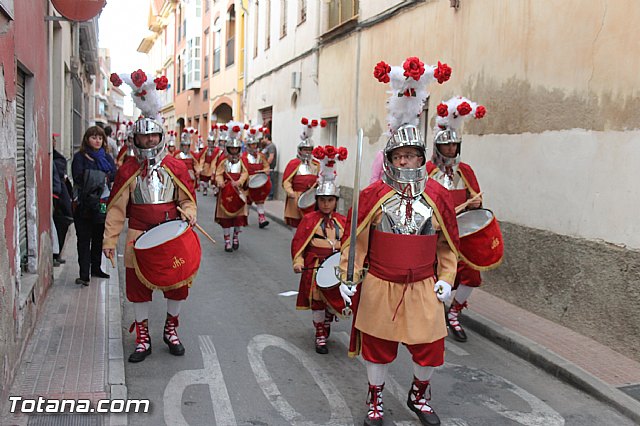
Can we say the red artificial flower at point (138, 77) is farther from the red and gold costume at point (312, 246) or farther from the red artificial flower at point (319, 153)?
the red artificial flower at point (319, 153)

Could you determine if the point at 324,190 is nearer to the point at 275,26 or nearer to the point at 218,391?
the point at 218,391

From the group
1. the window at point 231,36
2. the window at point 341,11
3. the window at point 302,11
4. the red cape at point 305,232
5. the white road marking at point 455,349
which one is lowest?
the white road marking at point 455,349

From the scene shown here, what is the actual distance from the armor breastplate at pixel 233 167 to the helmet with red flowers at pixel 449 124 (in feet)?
19.8

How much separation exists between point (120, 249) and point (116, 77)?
595 cm

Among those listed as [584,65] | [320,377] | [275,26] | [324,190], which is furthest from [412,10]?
[275,26]

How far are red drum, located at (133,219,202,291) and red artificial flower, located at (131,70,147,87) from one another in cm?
138

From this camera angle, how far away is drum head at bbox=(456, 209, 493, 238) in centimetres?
619

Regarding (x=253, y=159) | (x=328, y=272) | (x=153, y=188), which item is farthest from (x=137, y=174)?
(x=253, y=159)

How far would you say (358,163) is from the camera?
370cm

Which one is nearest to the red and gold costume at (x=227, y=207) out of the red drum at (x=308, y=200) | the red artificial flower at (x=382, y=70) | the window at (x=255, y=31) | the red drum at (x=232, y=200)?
the red drum at (x=232, y=200)

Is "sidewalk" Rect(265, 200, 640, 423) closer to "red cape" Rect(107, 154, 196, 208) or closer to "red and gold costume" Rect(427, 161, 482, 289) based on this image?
"red and gold costume" Rect(427, 161, 482, 289)

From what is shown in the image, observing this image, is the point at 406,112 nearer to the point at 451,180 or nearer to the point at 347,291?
the point at 451,180

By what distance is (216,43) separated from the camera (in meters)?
31.7

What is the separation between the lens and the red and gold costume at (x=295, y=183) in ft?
36.1
